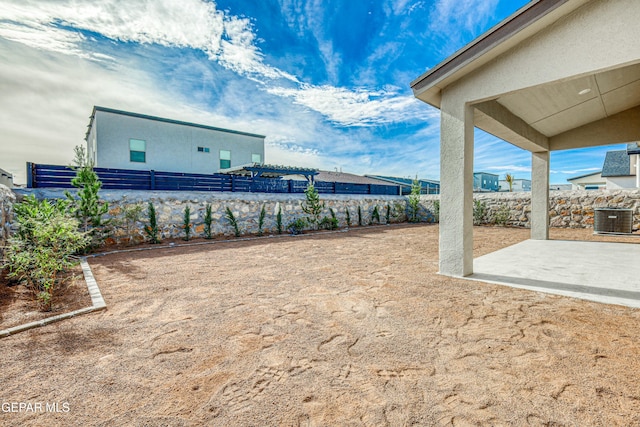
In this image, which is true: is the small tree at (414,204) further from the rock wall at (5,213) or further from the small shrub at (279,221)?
the rock wall at (5,213)

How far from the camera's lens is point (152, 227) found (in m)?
9.01

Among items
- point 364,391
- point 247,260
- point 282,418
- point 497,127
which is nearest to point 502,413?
point 364,391

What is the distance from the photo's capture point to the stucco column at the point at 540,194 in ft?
28.5

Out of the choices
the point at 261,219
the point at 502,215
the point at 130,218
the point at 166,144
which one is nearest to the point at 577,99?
the point at 502,215

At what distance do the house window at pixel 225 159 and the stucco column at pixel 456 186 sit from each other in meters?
16.0

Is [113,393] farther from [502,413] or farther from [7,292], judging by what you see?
[7,292]

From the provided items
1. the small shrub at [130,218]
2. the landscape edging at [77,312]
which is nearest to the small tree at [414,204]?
the small shrub at [130,218]

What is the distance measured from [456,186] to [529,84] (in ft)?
5.55

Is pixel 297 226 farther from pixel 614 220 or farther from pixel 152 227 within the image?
pixel 614 220

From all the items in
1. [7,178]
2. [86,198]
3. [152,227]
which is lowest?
[152,227]

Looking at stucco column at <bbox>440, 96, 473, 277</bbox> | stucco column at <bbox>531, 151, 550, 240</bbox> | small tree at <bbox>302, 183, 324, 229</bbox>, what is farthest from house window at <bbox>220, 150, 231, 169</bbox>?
stucco column at <bbox>531, 151, 550, 240</bbox>

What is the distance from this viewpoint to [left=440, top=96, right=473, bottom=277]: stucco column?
449 cm

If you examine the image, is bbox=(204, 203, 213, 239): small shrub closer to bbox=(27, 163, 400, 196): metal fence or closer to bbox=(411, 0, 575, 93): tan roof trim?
bbox=(27, 163, 400, 196): metal fence

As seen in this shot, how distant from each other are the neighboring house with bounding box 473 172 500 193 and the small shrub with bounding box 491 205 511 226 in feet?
85.5
